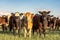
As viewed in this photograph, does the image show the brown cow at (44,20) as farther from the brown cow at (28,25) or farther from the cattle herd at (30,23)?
the brown cow at (28,25)

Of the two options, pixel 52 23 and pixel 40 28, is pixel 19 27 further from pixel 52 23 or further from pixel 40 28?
pixel 52 23

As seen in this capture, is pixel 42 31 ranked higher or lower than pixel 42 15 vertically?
lower

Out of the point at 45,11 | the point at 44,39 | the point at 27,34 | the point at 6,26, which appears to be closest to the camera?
the point at 44,39

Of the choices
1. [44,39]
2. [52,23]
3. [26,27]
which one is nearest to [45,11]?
[26,27]

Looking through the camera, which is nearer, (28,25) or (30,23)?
Result: (28,25)

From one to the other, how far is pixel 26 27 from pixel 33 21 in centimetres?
127

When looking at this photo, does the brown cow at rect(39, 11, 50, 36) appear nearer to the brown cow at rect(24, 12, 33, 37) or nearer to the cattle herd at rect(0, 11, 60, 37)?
the cattle herd at rect(0, 11, 60, 37)

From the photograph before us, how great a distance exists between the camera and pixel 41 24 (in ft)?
67.0

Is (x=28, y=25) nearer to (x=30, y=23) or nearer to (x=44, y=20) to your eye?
(x=30, y=23)

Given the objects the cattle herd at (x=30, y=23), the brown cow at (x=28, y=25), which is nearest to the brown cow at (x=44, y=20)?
the cattle herd at (x=30, y=23)

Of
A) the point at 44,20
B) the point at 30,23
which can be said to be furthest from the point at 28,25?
the point at 44,20

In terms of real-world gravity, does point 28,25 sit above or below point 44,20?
below

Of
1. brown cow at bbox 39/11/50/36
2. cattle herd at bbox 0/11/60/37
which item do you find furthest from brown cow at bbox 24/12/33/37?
brown cow at bbox 39/11/50/36

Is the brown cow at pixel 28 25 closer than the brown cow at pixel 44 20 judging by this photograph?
Yes
